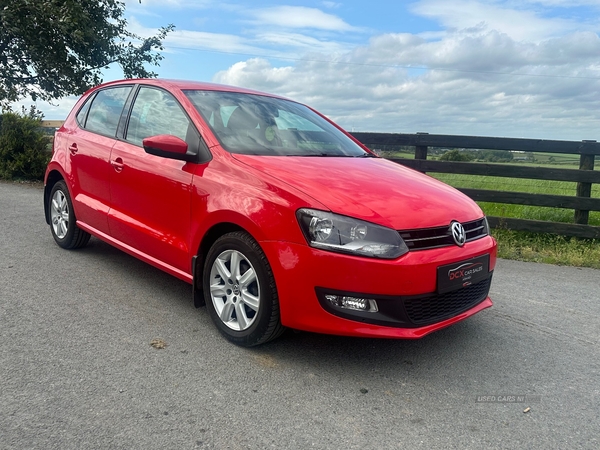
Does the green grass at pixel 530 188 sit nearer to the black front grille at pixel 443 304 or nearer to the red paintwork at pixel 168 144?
the black front grille at pixel 443 304

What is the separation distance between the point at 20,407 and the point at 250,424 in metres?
1.13

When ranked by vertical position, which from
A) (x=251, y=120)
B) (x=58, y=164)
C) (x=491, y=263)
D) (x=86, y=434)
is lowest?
(x=86, y=434)

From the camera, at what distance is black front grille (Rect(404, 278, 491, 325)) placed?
3035mm

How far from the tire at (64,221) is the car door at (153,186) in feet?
3.27

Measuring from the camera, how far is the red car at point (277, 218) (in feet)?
9.66

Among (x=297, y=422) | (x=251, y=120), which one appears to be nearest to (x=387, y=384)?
(x=297, y=422)

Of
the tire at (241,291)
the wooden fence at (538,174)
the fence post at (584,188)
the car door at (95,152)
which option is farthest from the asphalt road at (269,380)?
the fence post at (584,188)

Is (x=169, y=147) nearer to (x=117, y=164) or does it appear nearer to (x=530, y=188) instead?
(x=117, y=164)

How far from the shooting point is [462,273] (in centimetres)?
321

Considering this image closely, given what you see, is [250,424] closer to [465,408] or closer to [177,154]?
[465,408]

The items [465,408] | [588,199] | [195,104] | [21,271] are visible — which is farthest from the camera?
[588,199]

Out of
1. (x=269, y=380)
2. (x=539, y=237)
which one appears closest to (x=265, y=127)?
(x=269, y=380)

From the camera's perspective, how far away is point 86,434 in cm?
240

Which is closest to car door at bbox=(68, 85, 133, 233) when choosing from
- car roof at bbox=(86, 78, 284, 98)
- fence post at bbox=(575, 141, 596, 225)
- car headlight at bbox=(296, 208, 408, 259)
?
car roof at bbox=(86, 78, 284, 98)
